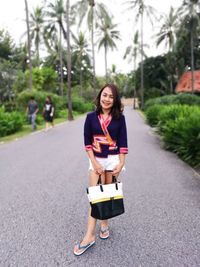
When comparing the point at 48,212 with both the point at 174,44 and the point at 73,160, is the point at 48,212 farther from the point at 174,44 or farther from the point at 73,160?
the point at 174,44

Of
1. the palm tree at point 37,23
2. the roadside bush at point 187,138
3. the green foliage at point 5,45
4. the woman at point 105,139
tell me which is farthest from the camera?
the green foliage at point 5,45

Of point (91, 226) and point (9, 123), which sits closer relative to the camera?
point (91, 226)

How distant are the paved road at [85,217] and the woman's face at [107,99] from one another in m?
1.55

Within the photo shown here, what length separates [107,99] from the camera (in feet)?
10.3

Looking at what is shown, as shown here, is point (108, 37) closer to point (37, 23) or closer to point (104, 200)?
point (37, 23)

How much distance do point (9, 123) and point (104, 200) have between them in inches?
491

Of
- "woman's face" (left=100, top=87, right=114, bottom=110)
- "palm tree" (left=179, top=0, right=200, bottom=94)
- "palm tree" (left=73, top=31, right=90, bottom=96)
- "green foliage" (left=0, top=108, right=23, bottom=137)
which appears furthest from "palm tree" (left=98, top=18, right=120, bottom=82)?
"woman's face" (left=100, top=87, right=114, bottom=110)

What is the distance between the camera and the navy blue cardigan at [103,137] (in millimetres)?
3131

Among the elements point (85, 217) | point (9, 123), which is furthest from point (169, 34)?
point (85, 217)

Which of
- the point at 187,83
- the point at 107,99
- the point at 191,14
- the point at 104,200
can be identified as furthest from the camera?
the point at 187,83

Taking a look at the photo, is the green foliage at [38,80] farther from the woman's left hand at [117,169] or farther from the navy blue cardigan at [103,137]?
the woman's left hand at [117,169]

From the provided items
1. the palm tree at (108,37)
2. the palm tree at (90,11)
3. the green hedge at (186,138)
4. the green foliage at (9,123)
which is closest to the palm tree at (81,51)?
the palm tree at (108,37)

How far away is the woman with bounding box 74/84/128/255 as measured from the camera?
3.13 metres

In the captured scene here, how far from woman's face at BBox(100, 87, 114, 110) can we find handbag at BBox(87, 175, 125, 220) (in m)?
0.84
